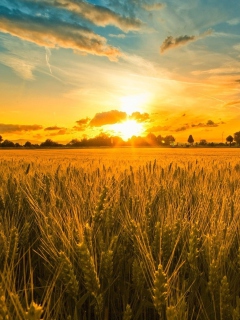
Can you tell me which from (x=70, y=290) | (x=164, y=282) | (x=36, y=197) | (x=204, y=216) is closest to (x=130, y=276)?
(x=70, y=290)

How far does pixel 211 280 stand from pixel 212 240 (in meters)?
0.26

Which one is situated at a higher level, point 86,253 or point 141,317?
point 86,253

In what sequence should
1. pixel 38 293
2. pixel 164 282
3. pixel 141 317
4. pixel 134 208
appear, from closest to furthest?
pixel 164 282, pixel 141 317, pixel 38 293, pixel 134 208

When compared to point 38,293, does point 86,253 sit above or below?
above

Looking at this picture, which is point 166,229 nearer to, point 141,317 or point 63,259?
point 141,317

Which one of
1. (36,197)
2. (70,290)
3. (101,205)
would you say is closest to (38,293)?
(70,290)

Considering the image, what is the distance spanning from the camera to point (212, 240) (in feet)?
4.80

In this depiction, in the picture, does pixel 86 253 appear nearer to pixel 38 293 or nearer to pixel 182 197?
pixel 38 293

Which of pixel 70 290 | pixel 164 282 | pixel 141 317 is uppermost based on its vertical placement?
pixel 164 282

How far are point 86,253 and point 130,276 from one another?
1.62 ft

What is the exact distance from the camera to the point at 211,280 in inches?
48.3

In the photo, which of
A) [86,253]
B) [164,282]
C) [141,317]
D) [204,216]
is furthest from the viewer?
[204,216]

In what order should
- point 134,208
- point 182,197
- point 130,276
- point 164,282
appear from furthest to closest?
point 182,197, point 134,208, point 130,276, point 164,282

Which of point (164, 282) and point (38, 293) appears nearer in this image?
point (164, 282)
